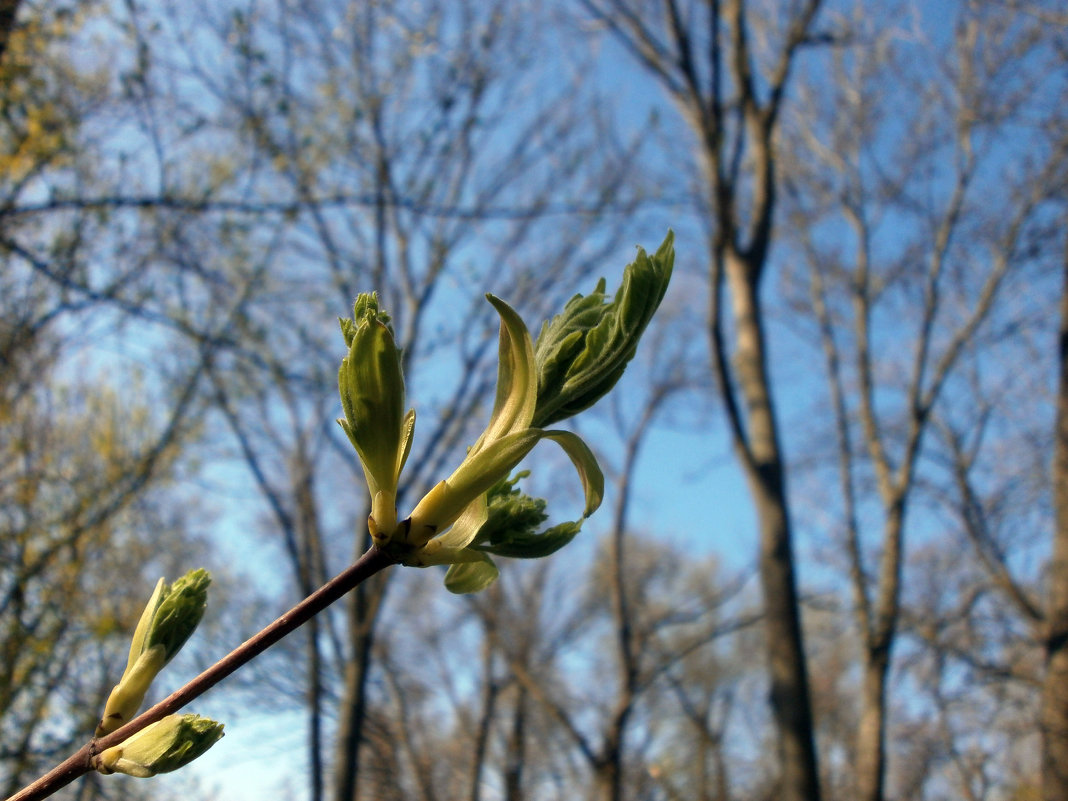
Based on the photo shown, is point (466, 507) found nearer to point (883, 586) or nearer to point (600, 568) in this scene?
point (883, 586)

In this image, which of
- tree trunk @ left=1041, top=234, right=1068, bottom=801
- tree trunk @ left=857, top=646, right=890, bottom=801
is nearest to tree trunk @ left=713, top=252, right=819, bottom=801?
tree trunk @ left=1041, top=234, right=1068, bottom=801

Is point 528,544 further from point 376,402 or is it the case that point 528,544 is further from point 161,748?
point 161,748

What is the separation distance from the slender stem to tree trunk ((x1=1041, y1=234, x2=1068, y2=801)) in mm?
7331

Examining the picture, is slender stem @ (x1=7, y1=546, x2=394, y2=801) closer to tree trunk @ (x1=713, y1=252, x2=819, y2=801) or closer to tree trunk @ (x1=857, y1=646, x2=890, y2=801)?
tree trunk @ (x1=713, y1=252, x2=819, y2=801)

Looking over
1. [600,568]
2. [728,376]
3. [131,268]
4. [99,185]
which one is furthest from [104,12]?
[600,568]

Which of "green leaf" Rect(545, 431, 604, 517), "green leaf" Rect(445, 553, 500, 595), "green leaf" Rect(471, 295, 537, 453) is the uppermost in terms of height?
"green leaf" Rect(471, 295, 537, 453)

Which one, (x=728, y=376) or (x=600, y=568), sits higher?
(x=600, y=568)

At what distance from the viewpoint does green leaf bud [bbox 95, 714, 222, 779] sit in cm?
47

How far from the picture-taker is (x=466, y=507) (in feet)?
1.57

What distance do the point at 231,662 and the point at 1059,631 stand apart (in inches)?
312

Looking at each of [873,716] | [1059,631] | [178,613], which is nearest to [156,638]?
[178,613]

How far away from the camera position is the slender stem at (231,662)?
0.41 meters

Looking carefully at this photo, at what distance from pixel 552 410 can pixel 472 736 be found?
12713 mm

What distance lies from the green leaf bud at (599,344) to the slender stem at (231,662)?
143 mm
